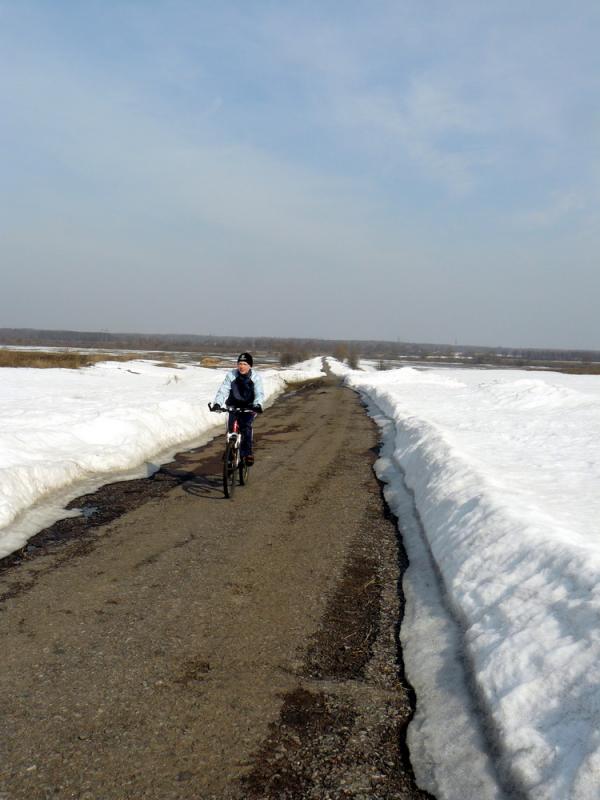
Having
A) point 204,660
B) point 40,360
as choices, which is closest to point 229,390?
point 204,660

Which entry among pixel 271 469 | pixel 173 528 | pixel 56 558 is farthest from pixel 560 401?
pixel 56 558

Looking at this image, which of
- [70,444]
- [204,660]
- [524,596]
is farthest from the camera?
[70,444]

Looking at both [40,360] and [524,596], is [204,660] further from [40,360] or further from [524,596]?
[40,360]

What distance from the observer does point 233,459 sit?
9375 mm

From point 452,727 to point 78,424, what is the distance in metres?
11.6

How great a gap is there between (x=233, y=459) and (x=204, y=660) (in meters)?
5.31

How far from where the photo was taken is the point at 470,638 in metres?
4.29

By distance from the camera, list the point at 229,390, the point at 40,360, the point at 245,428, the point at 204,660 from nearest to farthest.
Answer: the point at 204,660
the point at 229,390
the point at 245,428
the point at 40,360

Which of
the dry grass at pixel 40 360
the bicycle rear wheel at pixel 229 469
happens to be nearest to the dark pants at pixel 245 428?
the bicycle rear wheel at pixel 229 469

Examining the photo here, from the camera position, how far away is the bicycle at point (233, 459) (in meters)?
9.15

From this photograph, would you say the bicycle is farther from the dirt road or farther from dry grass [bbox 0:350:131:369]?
dry grass [bbox 0:350:131:369]

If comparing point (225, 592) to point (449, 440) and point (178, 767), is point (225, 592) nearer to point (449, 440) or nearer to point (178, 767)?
point (178, 767)

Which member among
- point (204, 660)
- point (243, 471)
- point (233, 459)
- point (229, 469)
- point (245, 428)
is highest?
point (245, 428)

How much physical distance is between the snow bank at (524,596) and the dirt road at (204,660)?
58cm
